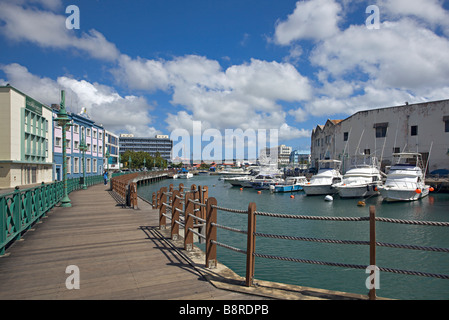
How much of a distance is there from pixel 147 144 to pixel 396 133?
152 metres

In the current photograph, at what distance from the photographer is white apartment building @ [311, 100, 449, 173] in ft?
150

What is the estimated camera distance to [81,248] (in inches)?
315

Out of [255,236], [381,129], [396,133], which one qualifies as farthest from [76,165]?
[255,236]

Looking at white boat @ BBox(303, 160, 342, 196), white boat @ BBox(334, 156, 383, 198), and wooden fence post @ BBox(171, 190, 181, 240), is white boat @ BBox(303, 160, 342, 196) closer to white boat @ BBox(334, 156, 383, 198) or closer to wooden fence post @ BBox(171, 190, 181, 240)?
white boat @ BBox(334, 156, 383, 198)

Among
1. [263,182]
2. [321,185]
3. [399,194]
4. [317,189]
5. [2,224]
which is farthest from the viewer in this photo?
[263,182]

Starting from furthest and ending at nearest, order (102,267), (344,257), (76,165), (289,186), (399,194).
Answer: (76,165)
(289,186)
(399,194)
(344,257)
(102,267)

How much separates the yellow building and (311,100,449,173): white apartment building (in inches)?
1847

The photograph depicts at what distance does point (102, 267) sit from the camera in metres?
6.37

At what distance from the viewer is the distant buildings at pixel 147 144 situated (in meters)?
178

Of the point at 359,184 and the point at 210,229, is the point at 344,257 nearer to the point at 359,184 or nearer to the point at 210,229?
the point at 210,229

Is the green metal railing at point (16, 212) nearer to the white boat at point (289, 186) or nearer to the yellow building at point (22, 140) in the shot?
the yellow building at point (22, 140)

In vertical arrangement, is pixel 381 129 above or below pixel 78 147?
above
